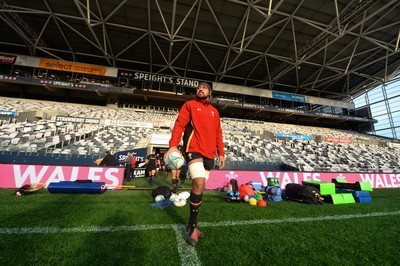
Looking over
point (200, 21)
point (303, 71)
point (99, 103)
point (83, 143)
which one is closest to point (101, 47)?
point (99, 103)

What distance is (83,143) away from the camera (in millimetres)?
10250

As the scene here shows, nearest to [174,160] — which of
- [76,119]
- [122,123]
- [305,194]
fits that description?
[305,194]

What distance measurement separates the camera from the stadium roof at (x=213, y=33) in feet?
50.3

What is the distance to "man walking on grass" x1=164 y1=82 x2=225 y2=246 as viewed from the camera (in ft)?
6.82

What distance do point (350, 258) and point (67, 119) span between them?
14542 mm

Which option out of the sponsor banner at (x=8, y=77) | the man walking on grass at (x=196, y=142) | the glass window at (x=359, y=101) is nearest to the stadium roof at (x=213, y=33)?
the sponsor banner at (x=8, y=77)

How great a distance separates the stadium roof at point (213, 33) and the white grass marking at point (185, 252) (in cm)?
1670

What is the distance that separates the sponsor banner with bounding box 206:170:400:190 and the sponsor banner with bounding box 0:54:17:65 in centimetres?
2816

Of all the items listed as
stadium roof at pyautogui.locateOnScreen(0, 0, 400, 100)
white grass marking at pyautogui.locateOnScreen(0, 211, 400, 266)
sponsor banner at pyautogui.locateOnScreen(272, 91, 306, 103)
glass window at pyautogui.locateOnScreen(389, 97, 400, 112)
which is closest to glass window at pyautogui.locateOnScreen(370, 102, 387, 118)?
glass window at pyautogui.locateOnScreen(389, 97, 400, 112)

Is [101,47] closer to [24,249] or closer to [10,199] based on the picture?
[10,199]

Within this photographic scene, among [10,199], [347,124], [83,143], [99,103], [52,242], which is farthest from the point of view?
[347,124]

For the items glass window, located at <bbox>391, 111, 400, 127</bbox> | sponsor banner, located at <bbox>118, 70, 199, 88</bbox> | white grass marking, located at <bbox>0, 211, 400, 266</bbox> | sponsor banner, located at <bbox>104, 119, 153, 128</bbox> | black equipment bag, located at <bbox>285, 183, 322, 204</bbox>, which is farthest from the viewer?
glass window, located at <bbox>391, 111, 400, 127</bbox>

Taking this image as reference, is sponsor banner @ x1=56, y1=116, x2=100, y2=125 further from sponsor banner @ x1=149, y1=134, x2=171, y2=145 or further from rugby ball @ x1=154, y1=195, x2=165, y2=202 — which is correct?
rugby ball @ x1=154, y1=195, x2=165, y2=202

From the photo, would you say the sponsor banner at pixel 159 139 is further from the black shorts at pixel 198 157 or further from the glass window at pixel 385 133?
the glass window at pixel 385 133
